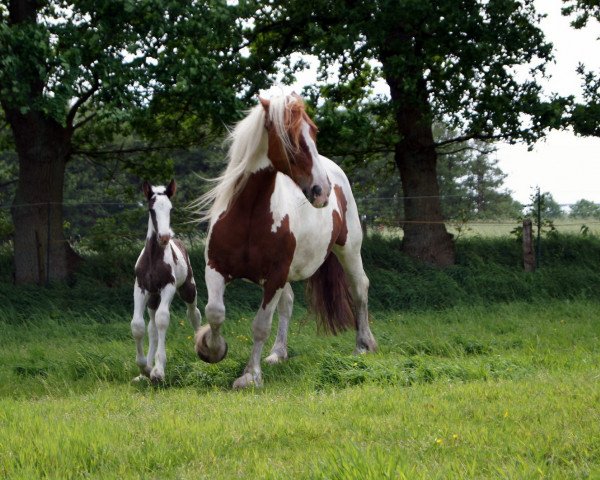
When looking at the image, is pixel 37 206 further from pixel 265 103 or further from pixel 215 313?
pixel 265 103

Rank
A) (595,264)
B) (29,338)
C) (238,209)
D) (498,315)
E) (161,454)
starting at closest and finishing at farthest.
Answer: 1. (161,454)
2. (238,209)
3. (29,338)
4. (498,315)
5. (595,264)

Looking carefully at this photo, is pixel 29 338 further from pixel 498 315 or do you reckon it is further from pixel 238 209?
pixel 498 315

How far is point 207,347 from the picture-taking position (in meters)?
8.41

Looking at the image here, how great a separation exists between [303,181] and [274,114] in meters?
0.71

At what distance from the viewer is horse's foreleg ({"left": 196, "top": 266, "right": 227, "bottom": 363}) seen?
322 inches

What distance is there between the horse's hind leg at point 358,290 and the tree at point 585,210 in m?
10.3

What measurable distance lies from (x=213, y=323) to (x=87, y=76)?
23.7ft

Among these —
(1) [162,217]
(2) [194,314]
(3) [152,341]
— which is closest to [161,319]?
(3) [152,341]

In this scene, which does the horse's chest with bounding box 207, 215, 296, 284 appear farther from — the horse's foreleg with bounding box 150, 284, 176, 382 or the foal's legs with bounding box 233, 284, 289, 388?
the horse's foreleg with bounding box 150, 284, 176, 382

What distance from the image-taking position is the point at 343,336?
11609mm

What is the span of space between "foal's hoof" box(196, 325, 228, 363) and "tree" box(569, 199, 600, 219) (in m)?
13.2

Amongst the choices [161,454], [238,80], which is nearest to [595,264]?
[238,80]

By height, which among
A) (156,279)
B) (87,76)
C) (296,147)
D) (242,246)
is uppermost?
(87,76)

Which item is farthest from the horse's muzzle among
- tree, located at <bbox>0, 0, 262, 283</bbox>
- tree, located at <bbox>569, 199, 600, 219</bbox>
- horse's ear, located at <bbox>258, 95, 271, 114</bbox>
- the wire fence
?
tree, located at <bbox>569, 199, 600, 219</bbox>
